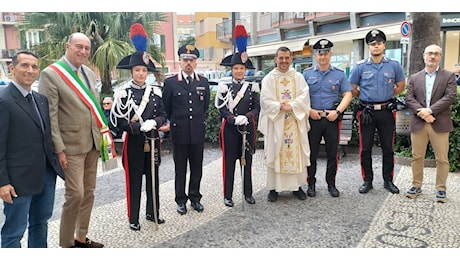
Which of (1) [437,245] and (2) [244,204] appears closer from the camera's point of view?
(1) [437,245]

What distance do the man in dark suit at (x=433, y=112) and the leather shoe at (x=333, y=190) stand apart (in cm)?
82

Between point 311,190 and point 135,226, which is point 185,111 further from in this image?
point 311,190

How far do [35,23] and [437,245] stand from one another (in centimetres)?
958

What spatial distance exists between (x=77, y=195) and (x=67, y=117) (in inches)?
24.9

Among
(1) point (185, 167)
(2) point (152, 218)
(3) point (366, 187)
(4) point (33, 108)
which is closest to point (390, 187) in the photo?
(3) point (366, 187)

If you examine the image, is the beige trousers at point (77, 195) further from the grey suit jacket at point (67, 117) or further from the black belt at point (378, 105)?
the black belt at point (378, 105)

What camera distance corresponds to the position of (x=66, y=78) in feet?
9.61

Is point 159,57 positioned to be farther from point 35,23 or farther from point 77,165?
point 77,165

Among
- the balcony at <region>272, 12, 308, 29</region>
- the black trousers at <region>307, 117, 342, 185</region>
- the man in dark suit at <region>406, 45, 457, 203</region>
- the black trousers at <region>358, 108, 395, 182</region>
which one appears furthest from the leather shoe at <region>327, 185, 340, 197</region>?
the balcony at <region>272, 12, 308, 29</region>

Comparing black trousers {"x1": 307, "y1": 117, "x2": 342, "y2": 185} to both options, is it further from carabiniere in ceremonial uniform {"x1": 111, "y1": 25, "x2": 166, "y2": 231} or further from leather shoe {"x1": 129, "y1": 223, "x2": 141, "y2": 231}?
leather shoe {"x1": 129, "y1": 223, "x2": 141, "y2": 231}

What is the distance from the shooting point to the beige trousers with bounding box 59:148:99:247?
297cm

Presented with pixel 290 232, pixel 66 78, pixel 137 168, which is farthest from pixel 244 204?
pixel 66 78

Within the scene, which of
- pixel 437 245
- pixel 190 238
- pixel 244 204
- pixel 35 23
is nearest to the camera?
pixel 437 245

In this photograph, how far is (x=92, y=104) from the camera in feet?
10.0
